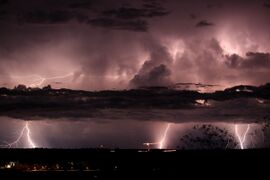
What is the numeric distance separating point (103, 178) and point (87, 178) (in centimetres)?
442

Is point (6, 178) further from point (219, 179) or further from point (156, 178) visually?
point (219, 179)

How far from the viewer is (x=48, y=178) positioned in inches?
4614

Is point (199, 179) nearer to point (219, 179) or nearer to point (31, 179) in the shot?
point (219, 179)

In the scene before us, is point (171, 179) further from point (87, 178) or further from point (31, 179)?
point (31, 179)

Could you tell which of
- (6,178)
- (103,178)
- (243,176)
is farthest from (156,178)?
(6,178)

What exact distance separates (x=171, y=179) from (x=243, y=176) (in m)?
17.3

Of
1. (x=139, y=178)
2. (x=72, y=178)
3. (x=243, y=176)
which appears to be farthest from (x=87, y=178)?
(x=243, y=176)

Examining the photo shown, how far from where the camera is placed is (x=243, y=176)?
119 m

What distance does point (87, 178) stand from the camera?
377ft

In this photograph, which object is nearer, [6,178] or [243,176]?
[6,178]

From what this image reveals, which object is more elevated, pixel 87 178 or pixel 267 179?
pixel 87 178

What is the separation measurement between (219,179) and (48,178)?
109 ft

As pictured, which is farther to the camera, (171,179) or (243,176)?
(243,176)

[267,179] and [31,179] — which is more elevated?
[31,179]
